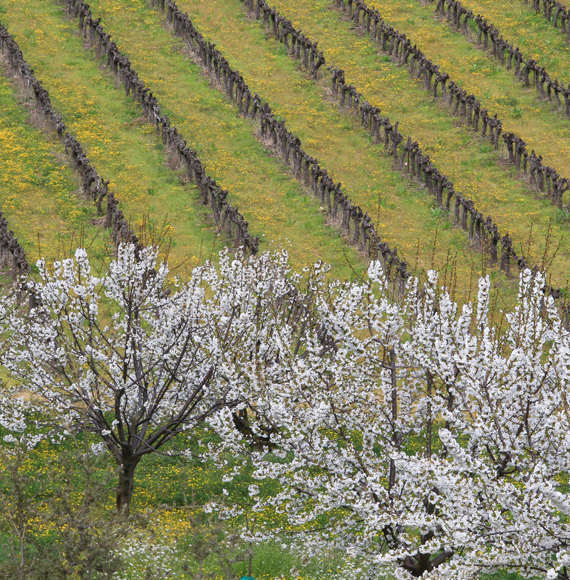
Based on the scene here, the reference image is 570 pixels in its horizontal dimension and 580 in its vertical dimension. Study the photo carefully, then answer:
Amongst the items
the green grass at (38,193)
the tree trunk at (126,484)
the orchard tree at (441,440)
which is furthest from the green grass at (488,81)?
the tree trunk at (126,484)

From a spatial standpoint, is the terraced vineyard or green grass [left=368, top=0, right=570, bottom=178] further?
green grass [left=368, top=0, right=570, bottom=178]

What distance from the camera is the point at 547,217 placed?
29.5 metres

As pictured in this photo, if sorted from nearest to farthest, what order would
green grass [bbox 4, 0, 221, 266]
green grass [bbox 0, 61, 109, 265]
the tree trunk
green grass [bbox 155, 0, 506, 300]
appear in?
the tree trunk → green grass [bbox 0, 61, 109, 265] → green grass [bbox 155, 0, 506, 300] → green grass [bbox 4, 0, 221, 266]

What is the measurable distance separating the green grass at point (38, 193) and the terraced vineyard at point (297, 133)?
0.26 feet

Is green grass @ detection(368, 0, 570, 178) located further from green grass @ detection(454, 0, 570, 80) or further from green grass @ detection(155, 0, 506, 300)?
green grass @ detection(155, 0, 506, 300)

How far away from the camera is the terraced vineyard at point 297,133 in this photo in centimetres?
2825

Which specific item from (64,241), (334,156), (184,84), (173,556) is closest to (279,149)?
(334,156)

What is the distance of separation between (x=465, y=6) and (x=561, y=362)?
3652cm

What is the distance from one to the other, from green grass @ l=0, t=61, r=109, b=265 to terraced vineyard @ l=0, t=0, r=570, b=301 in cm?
8

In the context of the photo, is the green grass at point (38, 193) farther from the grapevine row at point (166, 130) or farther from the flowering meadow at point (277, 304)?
the grapevine row at point (166, 130)

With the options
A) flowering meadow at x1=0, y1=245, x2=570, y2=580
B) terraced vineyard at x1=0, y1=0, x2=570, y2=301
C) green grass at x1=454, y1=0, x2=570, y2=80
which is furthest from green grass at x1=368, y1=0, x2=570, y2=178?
flowering meadow at x1=0, y1=245, x2=570, y2=580

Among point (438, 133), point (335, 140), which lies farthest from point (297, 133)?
point (438, 133)

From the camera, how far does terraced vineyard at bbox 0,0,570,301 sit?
28.2m

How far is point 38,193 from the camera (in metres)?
30.3
